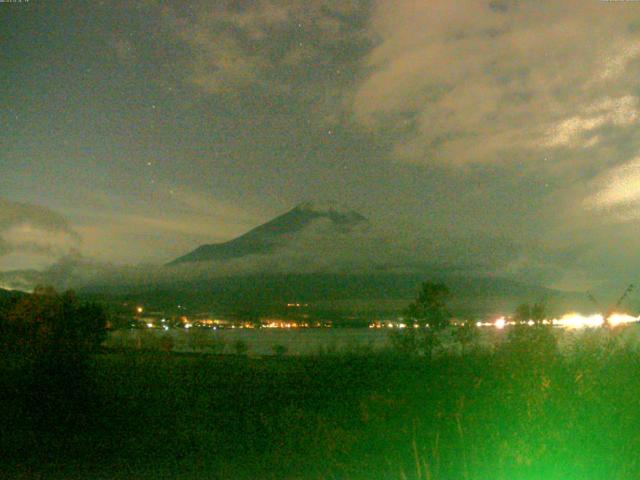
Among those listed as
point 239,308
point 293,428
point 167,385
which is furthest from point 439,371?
point 239,308

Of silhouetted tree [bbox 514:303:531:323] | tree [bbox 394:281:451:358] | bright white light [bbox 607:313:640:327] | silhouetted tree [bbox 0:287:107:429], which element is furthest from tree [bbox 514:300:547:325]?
silhouetted tree [bbox 0:287:107:429]

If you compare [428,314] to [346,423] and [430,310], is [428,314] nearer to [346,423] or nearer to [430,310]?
[430,310]

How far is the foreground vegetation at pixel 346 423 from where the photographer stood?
919 centimetres

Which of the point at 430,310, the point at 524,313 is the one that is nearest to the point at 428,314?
the point at 430,310

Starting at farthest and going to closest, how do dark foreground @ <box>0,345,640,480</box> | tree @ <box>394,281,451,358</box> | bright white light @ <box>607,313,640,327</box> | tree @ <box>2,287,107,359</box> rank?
tree @ <box>394,281,451,358</box> < tree @ <box>2,287,107,359</box> < bright white light @ <box>607,313,640,327</box> < dark foreground @ <box>0,345,640,480</box>

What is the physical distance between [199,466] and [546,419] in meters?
5.43

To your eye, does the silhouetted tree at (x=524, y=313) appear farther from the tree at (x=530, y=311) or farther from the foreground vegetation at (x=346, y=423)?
the foreground vegetation at (x=346, y=423)

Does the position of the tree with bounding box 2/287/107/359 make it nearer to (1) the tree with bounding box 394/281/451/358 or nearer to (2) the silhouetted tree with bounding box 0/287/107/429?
(2) the silhouetted tree with bounding box 0/287/107/429

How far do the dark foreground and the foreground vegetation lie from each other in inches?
1.1

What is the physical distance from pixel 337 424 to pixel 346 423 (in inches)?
9.7

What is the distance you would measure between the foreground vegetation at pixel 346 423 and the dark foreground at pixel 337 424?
27mm

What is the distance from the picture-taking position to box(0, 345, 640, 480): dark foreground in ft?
30.1

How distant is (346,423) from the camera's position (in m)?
15.5

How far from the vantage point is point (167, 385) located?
67.8ft
